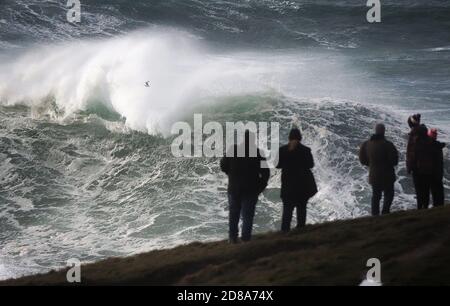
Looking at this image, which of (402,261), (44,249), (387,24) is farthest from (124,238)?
(387,24)

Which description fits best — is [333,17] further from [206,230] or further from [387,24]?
[206,230]

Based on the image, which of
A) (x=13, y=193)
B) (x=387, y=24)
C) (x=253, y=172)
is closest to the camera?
(x=253, y=172)

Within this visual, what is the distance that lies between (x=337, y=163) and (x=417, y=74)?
15.6 meters

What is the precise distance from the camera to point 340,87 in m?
30.0

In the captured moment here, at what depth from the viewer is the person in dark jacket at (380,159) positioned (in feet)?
37.5

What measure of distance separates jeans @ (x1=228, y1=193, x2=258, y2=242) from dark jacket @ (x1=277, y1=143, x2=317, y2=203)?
47 centimetres

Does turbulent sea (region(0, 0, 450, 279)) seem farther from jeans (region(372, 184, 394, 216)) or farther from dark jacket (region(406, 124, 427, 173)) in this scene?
dark jacket (region(406, 124, 427, 173))

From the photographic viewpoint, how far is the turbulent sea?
55.4 ft

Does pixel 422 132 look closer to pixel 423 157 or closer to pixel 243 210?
pixel 423 157

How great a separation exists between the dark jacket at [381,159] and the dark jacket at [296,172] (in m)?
1.25
